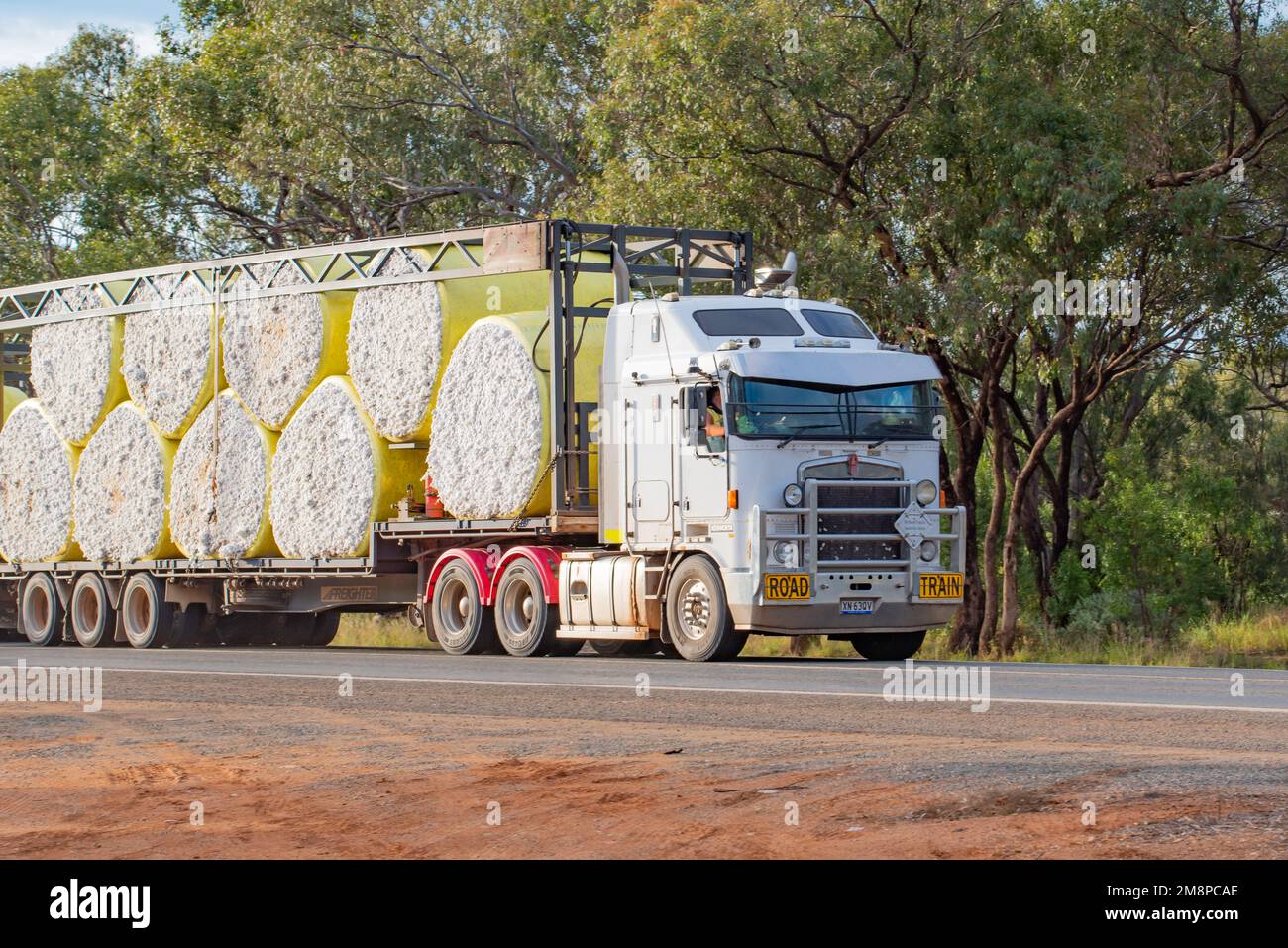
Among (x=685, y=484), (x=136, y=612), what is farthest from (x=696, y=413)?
(x=136, y=612)

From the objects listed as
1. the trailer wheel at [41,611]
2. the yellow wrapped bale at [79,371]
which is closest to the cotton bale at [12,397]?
the yellow wrapped bale at [79,371]

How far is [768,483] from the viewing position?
1908 centimetres

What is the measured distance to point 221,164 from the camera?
41.6 metres

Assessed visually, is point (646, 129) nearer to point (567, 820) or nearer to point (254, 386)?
point (254, 386)

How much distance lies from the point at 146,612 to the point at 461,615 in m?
7.01

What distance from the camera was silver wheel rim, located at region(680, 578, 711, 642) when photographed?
64.5ft

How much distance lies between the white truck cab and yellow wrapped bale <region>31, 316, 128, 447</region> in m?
10.3

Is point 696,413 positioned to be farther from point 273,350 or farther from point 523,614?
point 273,350

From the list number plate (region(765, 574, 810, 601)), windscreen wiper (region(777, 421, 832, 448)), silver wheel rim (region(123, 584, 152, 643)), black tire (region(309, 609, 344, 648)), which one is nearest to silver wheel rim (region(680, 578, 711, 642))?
number plate (region(765, 574, 810, 601))

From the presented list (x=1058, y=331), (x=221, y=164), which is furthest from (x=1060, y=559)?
(x=221, y=164)

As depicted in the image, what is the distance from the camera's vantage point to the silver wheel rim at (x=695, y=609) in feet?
64.5

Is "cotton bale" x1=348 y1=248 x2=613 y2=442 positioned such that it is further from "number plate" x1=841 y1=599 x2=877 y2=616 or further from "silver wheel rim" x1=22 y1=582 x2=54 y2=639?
"silver wheel rim" x1=22 y1=582 x2=54 y2=639

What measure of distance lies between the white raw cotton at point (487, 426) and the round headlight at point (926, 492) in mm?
4331

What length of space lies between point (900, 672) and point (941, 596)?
9.99ft
